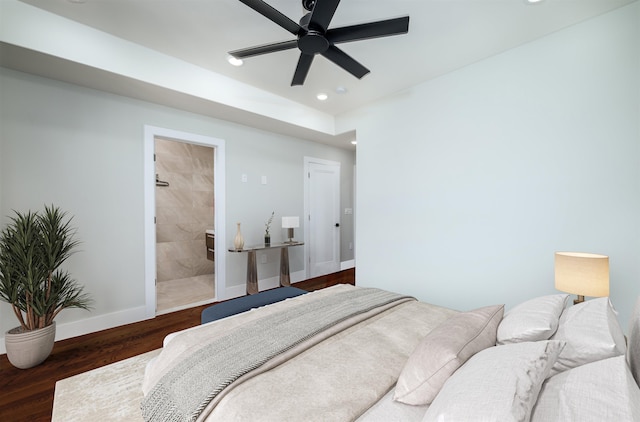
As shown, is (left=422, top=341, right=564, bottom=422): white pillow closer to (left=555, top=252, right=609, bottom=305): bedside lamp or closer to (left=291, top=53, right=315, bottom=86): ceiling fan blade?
(left=555, top=252, right=609, bottom=305): bedside lamp

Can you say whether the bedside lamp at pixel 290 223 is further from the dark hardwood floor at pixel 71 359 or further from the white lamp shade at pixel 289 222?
the dark hardwood floor at pixel 71 359

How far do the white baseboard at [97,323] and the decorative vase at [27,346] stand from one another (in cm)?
46

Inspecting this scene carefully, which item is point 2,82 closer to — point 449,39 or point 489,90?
point 449,39

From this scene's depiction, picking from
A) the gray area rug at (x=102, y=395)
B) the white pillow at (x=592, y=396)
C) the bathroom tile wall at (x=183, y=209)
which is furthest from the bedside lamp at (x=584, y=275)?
the bathroom tile wall at (x=183, y=209)

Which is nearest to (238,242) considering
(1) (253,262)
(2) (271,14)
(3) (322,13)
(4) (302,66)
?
(1) (253,262)

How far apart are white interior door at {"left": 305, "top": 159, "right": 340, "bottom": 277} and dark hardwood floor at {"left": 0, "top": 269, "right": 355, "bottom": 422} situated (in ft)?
7.50

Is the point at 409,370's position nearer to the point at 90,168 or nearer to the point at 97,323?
the point at 97,323

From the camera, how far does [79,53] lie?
231 cm

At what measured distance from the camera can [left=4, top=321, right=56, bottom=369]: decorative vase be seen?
2.12 m

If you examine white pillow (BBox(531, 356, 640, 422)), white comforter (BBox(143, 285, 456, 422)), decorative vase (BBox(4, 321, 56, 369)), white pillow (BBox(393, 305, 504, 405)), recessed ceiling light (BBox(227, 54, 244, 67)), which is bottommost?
decorative vase (BBox(4, 321, 56, 369))

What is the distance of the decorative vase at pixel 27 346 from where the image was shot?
2.12 metres

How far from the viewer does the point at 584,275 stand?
5.57 ft

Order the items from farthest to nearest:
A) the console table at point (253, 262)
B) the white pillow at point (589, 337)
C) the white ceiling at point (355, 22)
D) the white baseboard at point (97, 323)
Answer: the console table at point (253, 262)
the white baseboard at point (97, 323)
the white ceiling at point (355, 22)
the white pillow at point (589, 337)

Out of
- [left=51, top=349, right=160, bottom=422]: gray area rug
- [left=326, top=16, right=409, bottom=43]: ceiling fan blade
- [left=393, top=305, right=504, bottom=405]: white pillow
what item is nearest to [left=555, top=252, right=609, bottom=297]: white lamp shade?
[left=393, top=305, right=504, bottom=405]: white pillow
